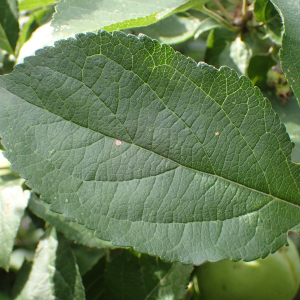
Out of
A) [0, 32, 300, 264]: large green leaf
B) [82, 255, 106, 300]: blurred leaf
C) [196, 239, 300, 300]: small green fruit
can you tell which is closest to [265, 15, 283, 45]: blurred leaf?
[0, 32, 300, 264]: large green leaf

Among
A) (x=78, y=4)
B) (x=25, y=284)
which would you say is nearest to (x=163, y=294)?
(x=25, y=284)

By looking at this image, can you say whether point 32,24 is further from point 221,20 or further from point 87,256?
point 87,256

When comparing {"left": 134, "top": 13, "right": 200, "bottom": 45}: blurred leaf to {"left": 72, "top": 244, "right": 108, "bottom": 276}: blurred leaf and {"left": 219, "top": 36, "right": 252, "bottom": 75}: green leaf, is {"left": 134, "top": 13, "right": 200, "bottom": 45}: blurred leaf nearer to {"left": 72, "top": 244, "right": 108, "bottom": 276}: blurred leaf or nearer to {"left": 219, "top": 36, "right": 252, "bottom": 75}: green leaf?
{"left": 219, "top": 36, "right": 252, "bottom": 75}: green leaf

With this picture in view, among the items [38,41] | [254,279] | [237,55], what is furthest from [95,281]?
[237,55]

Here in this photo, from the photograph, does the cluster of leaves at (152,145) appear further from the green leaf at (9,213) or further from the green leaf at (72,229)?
the green leaf at (9,213)

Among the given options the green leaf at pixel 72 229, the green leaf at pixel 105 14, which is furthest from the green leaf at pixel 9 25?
the green leaf at pixel 72 229

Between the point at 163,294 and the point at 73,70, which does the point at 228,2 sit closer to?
the point at 73,70
